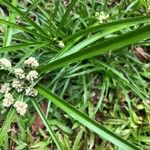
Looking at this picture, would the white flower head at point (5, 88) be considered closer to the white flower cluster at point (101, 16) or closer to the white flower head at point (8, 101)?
the white flower head at point (8, 101)

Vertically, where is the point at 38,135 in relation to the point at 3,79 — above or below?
below

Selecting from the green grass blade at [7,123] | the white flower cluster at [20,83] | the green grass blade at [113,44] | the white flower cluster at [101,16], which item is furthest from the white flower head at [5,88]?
the white flower cluster at [101,16]

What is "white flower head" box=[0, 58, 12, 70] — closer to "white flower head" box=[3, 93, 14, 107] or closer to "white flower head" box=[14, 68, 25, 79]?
"white flower head" box=[14, 68, 25, 79]

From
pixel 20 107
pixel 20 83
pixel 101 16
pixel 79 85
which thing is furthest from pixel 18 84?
pixel 101 16

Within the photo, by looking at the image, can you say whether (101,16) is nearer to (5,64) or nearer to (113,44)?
(5,64)

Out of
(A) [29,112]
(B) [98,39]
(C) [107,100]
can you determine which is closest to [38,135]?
(A) [29,112]

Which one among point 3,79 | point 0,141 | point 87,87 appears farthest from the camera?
point 87,87

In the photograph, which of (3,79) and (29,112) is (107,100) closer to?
(29,112)
